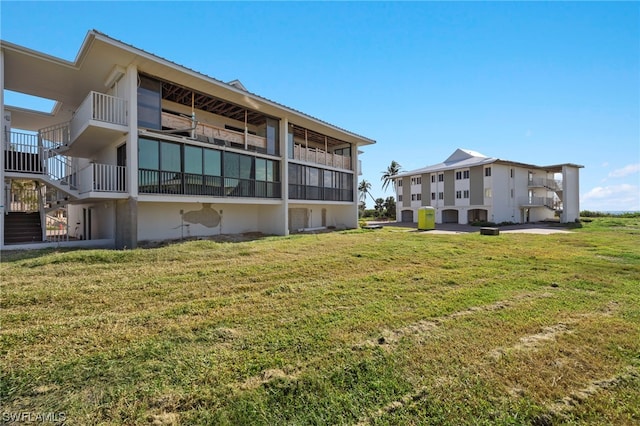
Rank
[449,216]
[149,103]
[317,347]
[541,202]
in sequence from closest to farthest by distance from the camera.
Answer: [317,347] → [149,103] → [541,202] → [449,216]

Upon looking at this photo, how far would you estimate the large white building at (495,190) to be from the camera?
33.2 metres

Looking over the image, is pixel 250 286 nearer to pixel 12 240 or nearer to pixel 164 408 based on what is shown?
pixel 164 408

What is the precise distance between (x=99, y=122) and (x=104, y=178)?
2181 mm

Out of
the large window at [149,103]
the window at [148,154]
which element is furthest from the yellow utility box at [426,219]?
the large window at [149,103]

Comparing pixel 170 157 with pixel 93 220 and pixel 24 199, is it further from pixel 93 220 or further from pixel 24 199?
pixel 24 199

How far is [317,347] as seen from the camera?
12.4 feet

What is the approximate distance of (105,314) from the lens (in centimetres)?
478

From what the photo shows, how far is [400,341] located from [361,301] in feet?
5.30

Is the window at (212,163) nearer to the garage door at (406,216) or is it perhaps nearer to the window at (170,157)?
the window at (170,157)

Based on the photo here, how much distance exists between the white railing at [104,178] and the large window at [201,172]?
0.80 meters

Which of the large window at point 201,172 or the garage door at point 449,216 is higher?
the large window at point 201,172

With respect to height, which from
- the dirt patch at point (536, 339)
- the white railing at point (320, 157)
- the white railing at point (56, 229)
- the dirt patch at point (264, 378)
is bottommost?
the dirt patch at point (536, 339)

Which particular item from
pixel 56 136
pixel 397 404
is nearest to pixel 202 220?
pixel 56 136

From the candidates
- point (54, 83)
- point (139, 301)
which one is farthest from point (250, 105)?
point (139, 301)
